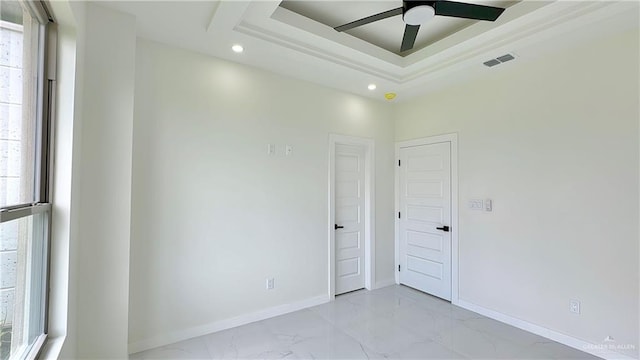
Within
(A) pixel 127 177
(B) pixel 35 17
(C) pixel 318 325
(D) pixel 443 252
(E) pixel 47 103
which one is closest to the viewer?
(B) pixel 35 17

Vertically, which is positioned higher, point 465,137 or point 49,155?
point 465,137

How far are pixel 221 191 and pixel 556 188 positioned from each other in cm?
335

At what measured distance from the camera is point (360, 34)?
296 cm

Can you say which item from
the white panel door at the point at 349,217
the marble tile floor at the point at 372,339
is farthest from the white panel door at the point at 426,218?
the white panel door at the point at 349,217

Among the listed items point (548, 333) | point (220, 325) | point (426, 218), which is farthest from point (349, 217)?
point (548, 333)

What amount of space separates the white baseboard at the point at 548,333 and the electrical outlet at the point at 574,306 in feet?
0.81

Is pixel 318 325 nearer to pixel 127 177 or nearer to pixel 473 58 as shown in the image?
pixel 127 177

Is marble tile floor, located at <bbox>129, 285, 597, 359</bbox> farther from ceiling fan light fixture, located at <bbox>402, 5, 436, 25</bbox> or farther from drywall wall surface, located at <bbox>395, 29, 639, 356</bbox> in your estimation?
ceiling fan light fixture, located at <bbox>402, 5, 436, 25</bbox>

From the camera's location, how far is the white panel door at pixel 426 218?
3.76m

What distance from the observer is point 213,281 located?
2.85 m

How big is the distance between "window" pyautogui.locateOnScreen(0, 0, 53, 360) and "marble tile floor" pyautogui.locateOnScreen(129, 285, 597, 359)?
4.03ft

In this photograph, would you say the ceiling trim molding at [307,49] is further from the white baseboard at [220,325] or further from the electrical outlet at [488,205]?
the white baseboard at [220,325]

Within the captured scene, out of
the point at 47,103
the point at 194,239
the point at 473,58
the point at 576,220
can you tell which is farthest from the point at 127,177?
the point at 576,220

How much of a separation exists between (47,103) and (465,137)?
12.9 feet
